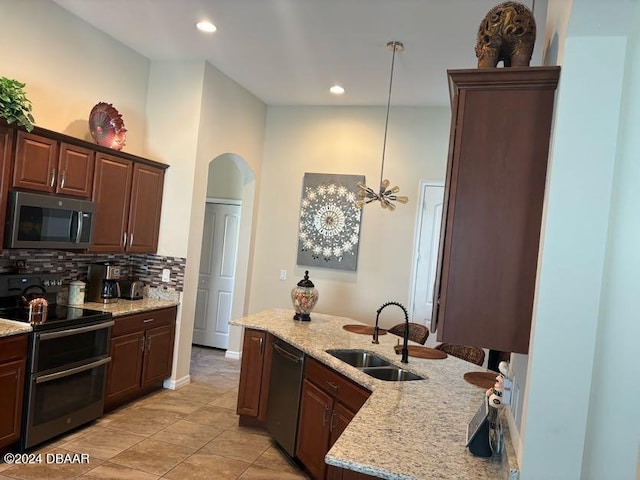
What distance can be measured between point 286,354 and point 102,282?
6.28ft

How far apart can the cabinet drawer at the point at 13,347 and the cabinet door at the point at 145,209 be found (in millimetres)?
1478

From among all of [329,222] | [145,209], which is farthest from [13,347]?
[329,222]

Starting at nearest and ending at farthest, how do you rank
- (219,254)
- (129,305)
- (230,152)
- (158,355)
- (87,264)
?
(129,305) → (87,264) → (158,355) → (230,152) → (219,254)

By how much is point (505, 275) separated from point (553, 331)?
10.8 inches

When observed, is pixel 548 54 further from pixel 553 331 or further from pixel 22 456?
pixel 22 456

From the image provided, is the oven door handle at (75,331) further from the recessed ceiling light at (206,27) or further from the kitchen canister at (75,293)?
the recessed ceiling light at (206,27)

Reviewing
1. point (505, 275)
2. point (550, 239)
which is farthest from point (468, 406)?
point (550, 239)

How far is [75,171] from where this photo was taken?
12.2ft

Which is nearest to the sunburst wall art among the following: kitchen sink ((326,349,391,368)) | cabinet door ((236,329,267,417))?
cabinet door ((236,329,267,417))

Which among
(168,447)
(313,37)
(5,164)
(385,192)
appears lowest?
(168,447)

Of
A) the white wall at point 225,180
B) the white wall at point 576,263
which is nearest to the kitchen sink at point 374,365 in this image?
the white wall at point 576,263

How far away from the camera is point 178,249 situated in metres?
4.77

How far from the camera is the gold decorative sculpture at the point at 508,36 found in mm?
1854

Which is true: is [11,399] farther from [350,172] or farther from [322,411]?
→ [350,172]
